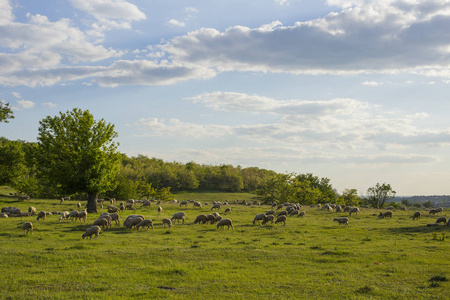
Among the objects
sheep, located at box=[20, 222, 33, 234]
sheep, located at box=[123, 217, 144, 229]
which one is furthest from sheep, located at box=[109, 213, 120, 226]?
sheep, located at box=[20, 222, 33, 234]

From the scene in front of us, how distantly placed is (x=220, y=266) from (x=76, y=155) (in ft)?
108

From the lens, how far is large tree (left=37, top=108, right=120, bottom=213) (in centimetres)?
4384

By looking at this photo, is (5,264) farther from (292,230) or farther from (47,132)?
(47,132)

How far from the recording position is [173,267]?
16.8 m

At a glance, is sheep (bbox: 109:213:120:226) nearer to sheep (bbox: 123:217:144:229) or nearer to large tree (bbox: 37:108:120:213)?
sheep (bbox: 123:217:144:229)

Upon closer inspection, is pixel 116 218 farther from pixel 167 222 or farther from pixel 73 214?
pixel 73 214

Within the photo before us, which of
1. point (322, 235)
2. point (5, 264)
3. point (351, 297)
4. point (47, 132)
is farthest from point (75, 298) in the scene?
point (47, 132)

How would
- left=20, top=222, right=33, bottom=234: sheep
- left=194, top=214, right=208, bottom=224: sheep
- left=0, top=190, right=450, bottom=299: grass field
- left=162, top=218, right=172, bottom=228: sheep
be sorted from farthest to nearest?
left=194, top=214, right=208, bottom=224: sheep < left=162, top=218, right=172, bottom=228: sheep < left=20, top=222, right=33, bottom=234: sheep < left=0, top=190, right=450, bottom=299: grass field

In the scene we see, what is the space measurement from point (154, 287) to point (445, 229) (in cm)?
2987

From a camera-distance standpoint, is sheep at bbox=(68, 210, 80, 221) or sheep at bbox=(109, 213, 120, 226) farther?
sheep at bbox=(68, 210, 80, 221)

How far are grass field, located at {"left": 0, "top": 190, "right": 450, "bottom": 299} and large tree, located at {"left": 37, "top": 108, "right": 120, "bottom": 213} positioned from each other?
16.3 metres

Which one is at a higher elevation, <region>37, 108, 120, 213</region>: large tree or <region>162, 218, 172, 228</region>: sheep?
<region>37, 108, 120, 213</region>: large tree

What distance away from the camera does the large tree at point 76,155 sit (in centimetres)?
4384

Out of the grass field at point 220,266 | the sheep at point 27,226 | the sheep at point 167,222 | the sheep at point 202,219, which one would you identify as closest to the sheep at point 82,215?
the grass field at point 220,266
